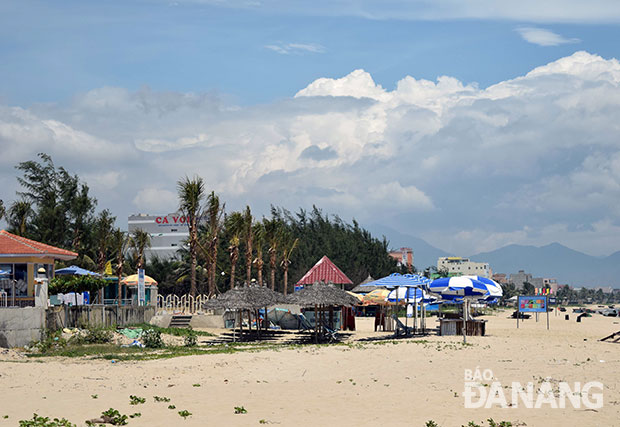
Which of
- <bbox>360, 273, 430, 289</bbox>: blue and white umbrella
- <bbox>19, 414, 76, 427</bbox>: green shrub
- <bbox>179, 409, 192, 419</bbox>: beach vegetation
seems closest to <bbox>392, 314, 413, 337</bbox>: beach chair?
<bbox>360, 273, 430, 289</bbox>: blue and white umbrella

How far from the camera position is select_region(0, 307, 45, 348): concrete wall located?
78.3 feet

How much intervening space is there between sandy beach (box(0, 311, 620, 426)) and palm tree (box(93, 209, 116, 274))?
23.6 metres

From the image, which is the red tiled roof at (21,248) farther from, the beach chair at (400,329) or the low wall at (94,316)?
the beach chair at (400,329)

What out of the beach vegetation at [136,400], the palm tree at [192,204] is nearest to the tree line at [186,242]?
the palm tree at [192,204]

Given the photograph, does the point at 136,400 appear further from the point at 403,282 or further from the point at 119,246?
the point at 119,246

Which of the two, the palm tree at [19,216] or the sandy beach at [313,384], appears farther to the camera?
the palm tree at [19,216]

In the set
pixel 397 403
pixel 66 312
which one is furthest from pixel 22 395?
pixel 66 312

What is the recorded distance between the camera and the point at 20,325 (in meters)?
24.5

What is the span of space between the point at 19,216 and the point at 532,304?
3151cm

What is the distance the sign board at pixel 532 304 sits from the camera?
42.4 m

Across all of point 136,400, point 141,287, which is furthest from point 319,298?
point 136,400

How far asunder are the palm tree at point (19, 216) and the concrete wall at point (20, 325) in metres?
21.4

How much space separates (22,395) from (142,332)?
1441 cm

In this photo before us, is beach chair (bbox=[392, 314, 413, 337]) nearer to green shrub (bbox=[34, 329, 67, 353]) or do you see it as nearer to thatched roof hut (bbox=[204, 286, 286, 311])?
thatched roof hut (bbox=[204, 286, 286, 311])
